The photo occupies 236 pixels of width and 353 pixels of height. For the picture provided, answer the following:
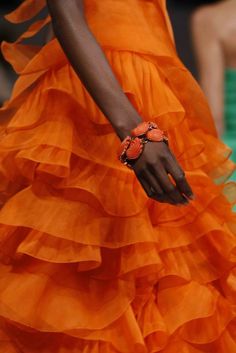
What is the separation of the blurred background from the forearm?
0.80 metres

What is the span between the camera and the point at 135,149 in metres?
0.73

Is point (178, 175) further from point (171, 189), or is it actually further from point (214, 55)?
point (214, 55)

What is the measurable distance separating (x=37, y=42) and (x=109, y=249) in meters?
0.80

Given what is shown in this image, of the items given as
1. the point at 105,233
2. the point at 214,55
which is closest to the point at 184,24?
the point at 214,55

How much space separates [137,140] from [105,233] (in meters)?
0.16

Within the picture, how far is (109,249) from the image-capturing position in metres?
0.86

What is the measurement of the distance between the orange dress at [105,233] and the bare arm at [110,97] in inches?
4.1

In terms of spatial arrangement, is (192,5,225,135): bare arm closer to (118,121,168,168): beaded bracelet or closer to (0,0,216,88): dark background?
(0,0,216,88): dark background

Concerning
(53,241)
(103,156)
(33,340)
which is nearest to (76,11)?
(103,156)

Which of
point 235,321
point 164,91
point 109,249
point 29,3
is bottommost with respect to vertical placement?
point 235,321

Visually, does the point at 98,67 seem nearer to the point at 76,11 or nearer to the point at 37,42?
the point at 76,11

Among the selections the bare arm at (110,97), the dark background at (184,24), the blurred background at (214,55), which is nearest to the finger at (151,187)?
the bare arm at (110,97)

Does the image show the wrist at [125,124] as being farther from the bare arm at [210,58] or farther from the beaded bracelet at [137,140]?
the bare arm at [210,58]

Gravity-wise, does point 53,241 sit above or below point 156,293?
above
